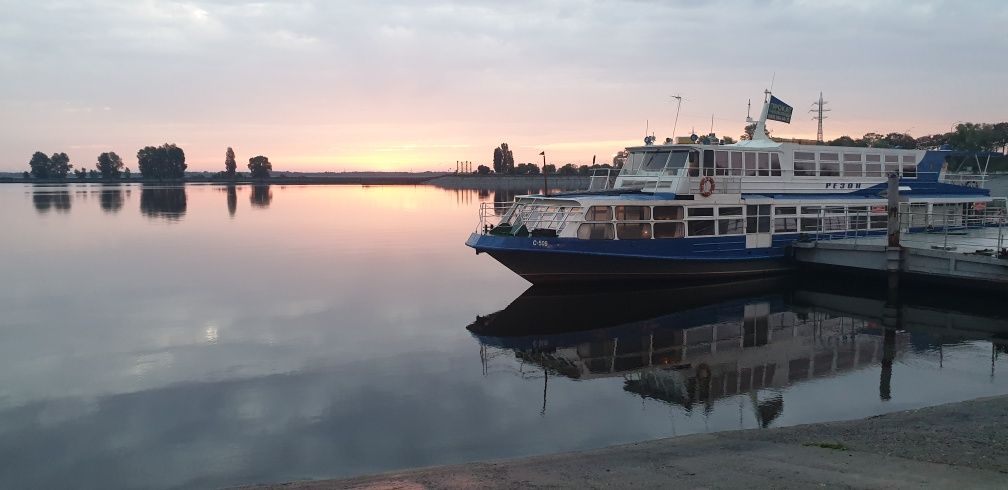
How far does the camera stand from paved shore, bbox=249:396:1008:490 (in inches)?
386

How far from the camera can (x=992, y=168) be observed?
89.7 metres

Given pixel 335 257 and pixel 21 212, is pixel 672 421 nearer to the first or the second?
pixel 335 257

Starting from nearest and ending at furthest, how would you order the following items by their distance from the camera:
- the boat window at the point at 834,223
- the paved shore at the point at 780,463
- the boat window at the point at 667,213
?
1. the paved shore at the point at 780,463
2. the boat window at the point at 667,213
3. the boat window at the point at 834,223

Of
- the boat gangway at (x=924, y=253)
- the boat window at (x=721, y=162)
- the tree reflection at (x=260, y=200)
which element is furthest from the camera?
the tree reflection at (x=260, y=200)

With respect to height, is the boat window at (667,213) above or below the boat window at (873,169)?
below

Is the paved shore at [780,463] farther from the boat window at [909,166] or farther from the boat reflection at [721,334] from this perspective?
the boat window at [909,166]

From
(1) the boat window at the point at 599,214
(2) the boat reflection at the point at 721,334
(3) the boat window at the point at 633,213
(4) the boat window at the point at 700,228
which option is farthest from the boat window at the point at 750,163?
(1) the boat window at the point at 599,214

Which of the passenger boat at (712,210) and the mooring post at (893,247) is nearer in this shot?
the mooring post at (893,247)

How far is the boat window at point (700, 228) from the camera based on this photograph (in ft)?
96.9

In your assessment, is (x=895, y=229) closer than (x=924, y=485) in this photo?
No

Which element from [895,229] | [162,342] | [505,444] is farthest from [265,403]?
[895,229]

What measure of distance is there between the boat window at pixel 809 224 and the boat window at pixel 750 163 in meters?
3.13

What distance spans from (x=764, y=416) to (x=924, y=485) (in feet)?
19.4

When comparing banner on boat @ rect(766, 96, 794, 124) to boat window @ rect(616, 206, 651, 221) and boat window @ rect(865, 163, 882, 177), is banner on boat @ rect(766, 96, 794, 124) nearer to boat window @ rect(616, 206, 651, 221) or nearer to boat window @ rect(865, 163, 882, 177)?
boat window @ rect(865, 163, 882, 177)
